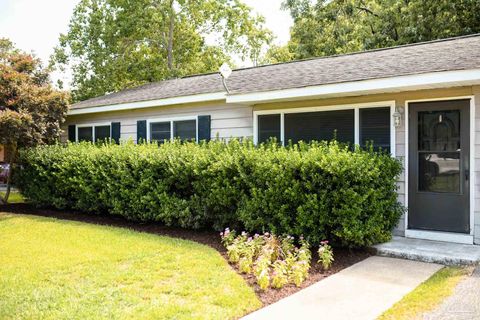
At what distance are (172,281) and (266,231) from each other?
204 cm

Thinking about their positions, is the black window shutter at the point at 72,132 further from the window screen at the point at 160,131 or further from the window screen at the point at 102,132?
the window screen at the point at 160,131

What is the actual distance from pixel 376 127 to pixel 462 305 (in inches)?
134

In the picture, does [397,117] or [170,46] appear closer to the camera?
[397,117]

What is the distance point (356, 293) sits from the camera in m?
4.31

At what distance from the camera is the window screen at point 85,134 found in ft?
37.2

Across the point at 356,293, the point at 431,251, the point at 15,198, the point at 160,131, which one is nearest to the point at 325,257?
the point at 356,293

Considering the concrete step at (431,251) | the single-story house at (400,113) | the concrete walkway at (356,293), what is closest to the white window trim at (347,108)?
the single-story house at (400,113)

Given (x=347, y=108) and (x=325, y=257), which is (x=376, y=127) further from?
(x=325, y=257)

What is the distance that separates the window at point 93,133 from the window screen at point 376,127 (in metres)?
6.54

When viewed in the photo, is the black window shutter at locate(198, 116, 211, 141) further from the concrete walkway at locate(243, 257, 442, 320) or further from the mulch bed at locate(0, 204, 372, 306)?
the concrete walkway at locate(243, 257, 442, 320)

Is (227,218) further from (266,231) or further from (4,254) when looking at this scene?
(4,254)

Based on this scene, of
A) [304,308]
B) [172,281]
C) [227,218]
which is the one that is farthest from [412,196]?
[172,281]

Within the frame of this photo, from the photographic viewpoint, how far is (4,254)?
5789 millimetres

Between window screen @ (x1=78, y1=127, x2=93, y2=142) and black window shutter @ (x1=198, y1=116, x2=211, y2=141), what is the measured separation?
12.7 ft
